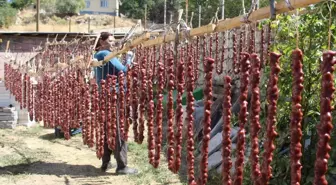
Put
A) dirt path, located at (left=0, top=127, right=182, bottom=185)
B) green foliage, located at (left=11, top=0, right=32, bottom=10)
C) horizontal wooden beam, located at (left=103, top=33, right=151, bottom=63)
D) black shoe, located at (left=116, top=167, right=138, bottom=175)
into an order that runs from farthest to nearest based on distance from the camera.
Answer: green foliage, located at (left=11, top=0, right=32, bottom=10), black shoe, located at (left=116, top=167, right=138, bottom=175), dirt path, located at (left=0, top=127, right=182, bottom=185), horizontal wooden beam, located at (left=103, top=33, right=151, bottom=63)

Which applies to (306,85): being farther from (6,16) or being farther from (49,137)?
(6,16)

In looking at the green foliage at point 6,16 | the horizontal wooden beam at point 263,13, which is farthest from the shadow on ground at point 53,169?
the green foliage at point 6,16

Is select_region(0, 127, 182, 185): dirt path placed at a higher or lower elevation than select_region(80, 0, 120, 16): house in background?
lower

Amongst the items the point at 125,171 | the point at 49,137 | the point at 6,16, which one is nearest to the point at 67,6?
the point at 6,16

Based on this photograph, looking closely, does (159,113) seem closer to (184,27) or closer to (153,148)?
(153,148)

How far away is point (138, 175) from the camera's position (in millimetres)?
7078

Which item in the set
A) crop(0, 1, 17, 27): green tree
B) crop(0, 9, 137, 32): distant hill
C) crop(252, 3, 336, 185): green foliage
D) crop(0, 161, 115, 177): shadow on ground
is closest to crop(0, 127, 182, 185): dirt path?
crop(0, 161, 115, 177): shadow on ground

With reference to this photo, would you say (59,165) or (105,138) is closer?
(105,138)

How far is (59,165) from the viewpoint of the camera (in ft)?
25.9

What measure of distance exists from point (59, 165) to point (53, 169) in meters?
0.29

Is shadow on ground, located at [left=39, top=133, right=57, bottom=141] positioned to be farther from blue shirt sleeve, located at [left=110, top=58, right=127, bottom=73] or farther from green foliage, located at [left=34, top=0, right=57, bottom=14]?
green foliage, located at [left=34, top=0, right=57, bottom=14]

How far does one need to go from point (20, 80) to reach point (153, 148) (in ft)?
25.3

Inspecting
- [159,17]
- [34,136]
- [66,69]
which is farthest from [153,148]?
[159,17]

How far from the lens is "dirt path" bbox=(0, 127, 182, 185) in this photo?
6861mm
